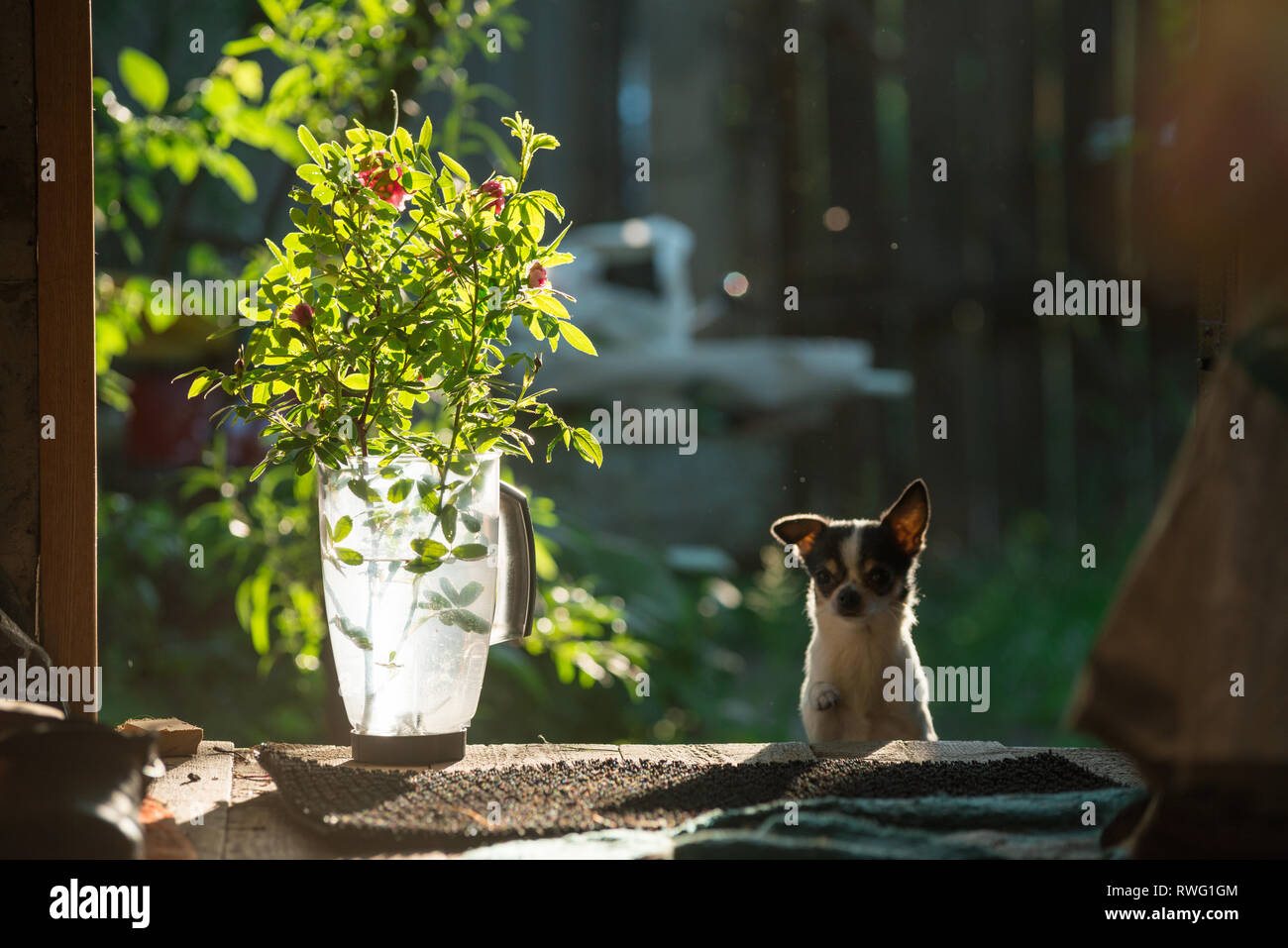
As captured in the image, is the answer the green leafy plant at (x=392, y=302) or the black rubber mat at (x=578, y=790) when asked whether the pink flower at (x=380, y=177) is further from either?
the black rubber mat at (x=578, y=790)

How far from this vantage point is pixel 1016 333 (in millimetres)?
4590

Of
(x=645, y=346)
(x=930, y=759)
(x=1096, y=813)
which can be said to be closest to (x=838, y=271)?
(x=645, y=346)

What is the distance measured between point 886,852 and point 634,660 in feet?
4.60

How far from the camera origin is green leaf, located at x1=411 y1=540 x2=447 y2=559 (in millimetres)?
1330

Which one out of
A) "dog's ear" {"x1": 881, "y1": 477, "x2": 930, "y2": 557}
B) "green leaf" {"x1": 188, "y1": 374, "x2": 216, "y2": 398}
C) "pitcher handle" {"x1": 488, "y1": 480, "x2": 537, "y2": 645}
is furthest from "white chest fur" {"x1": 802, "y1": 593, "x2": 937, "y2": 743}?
"green leaf" {"x1": 188, "y1": 374, "x2": 216, "y2": 398}

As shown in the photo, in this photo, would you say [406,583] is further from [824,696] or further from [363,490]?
[824,696]

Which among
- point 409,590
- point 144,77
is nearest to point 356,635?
point 409,590

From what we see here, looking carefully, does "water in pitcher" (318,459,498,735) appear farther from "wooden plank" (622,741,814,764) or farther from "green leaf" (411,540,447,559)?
"wooden plank" (622,741,814,764)

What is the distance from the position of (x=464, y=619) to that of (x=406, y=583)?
3.5 inches

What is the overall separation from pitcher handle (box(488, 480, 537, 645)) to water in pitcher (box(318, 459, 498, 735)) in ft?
0.34

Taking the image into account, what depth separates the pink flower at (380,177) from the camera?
1.37m

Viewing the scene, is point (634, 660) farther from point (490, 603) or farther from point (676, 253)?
point (676, 253)

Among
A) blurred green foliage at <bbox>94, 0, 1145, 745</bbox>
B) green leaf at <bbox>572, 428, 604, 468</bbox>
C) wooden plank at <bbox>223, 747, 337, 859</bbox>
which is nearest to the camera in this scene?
wooden plank at <bbox>223, 747, 337, 859</bbox>

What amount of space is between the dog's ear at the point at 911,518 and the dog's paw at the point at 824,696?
0.29 m
